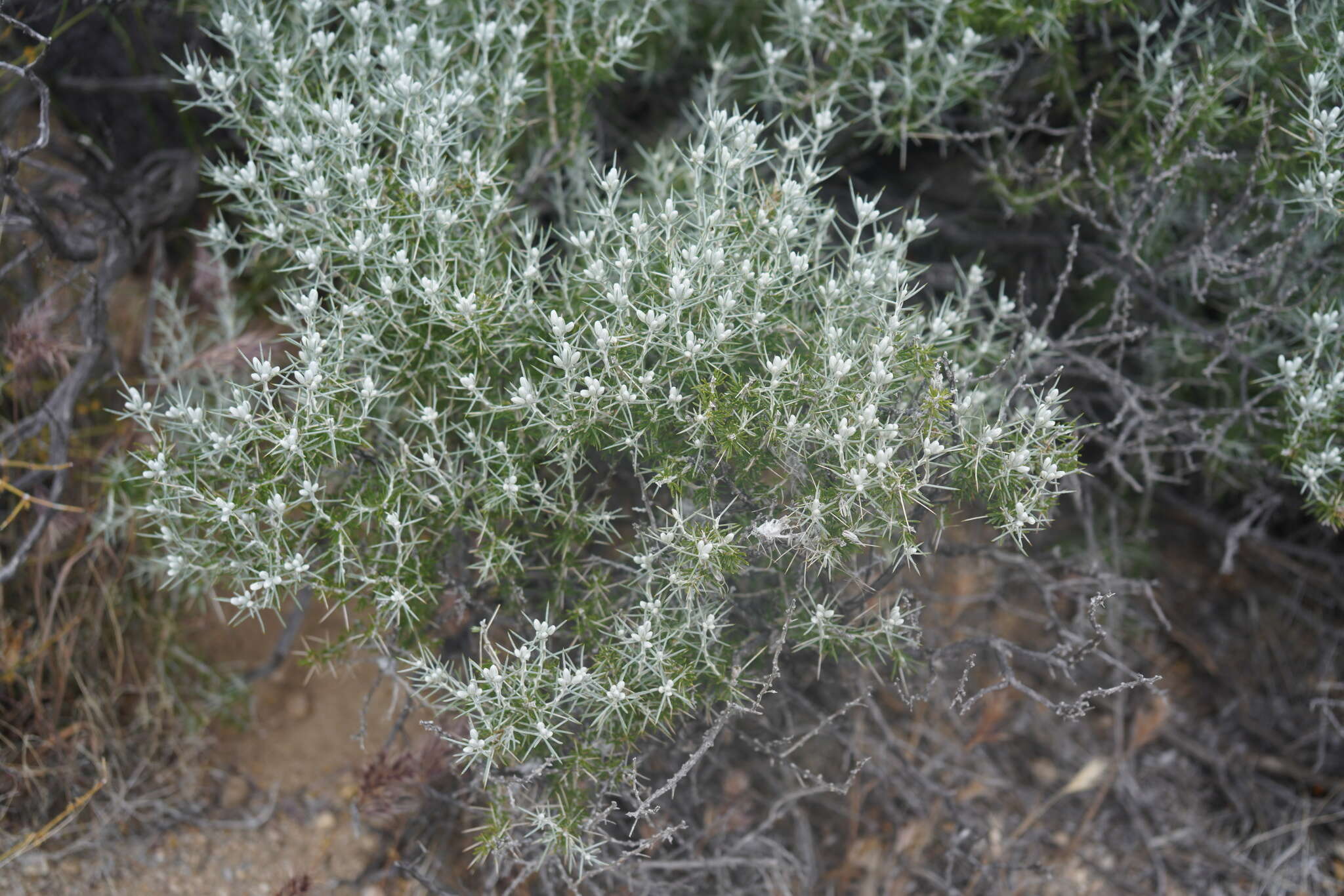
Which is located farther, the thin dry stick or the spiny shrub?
the thin dry stick

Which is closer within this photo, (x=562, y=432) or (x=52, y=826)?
Result: (x=562, y=432)

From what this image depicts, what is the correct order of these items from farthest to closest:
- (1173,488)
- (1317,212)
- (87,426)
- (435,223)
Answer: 1. (1173,488)
2. (87,426)
3. (1317,212)
4. (435,223)

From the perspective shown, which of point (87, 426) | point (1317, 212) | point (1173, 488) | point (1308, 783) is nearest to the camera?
point (1317, 212)

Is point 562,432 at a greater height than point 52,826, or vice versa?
point 562,432

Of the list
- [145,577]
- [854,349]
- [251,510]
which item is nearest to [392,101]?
[251,510]

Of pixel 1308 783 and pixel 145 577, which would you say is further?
pixel 1308 783

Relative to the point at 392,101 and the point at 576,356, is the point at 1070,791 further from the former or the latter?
the point at 392,101

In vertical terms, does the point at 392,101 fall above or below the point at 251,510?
above

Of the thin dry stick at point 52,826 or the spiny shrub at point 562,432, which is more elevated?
the spiny shrub at point 562,432

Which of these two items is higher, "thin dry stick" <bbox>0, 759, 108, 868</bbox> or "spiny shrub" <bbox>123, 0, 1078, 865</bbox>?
"spiny shrub" <bbox>123, 0, 1078, 865</bbox>

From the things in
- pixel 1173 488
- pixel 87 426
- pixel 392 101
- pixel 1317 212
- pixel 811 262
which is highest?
pixel 1317 212

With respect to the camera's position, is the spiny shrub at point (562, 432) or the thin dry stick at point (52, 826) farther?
the thin dry stick at point (52, 826)
